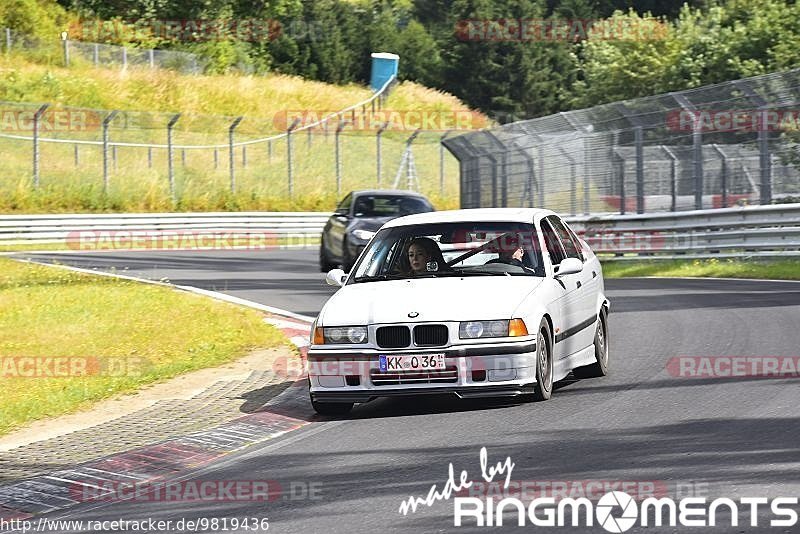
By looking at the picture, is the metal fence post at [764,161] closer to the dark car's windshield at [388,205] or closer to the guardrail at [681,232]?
the guardrail at [681,232]

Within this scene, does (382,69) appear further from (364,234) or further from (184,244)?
(364,234)

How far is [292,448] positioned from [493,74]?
8377 cm

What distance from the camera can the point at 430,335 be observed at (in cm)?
1030

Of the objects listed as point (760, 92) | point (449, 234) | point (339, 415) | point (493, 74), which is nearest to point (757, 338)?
point (449, 234)

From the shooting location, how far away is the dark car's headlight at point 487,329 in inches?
404

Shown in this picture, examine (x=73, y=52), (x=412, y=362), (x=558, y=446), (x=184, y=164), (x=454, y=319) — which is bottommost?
(x=184, y=164)

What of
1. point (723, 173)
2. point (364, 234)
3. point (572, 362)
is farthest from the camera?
point (723, 173)

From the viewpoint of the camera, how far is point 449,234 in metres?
11.8

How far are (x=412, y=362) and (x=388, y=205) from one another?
1561cm

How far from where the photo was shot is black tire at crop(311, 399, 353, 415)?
10680 millimetres

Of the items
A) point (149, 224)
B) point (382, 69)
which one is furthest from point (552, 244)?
point (382, 69)

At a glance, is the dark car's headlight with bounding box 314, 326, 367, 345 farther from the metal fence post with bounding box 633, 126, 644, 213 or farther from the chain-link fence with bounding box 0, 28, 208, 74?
the chain-link fence with bounding box 0, 28, 208, 74

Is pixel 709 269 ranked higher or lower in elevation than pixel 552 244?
lower

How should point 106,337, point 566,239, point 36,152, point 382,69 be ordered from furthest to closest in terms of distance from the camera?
point 382,69 → point 36,152 → point 106,337 → point 566,239
